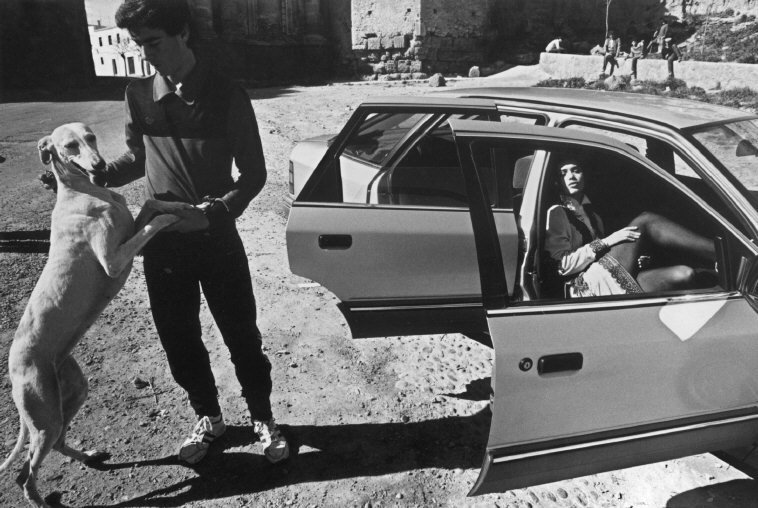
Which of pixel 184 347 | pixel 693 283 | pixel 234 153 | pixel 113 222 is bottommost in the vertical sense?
pixel 184 347

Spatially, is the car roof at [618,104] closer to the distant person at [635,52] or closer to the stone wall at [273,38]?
the distant person at [635,52]

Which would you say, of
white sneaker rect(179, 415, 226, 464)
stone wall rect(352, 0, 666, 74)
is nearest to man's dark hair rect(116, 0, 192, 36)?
white sneaker rect(179, 415, 226, 464)

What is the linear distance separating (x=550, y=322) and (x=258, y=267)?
3.41 meters

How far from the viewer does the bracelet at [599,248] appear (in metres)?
2.59

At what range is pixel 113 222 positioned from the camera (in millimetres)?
2102

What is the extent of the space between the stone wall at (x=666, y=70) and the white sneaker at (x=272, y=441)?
13094mm

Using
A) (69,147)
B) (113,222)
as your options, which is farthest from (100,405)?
(69,147)

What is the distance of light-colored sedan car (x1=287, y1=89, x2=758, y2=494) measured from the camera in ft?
6.26

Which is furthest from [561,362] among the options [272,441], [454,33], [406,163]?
[454,33]

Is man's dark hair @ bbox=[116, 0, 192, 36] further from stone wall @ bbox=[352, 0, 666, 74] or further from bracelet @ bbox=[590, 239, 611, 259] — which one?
stone wall @ bbox=[352, 0, 666, 74]

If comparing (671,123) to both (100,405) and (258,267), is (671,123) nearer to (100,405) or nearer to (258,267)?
(100,405)

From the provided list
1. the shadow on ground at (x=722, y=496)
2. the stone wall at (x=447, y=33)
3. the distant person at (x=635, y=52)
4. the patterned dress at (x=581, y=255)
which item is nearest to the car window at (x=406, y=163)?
the patterned dress at (x=581, y=255)

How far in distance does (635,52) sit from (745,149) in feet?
57.4

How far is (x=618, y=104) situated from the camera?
270 cm
